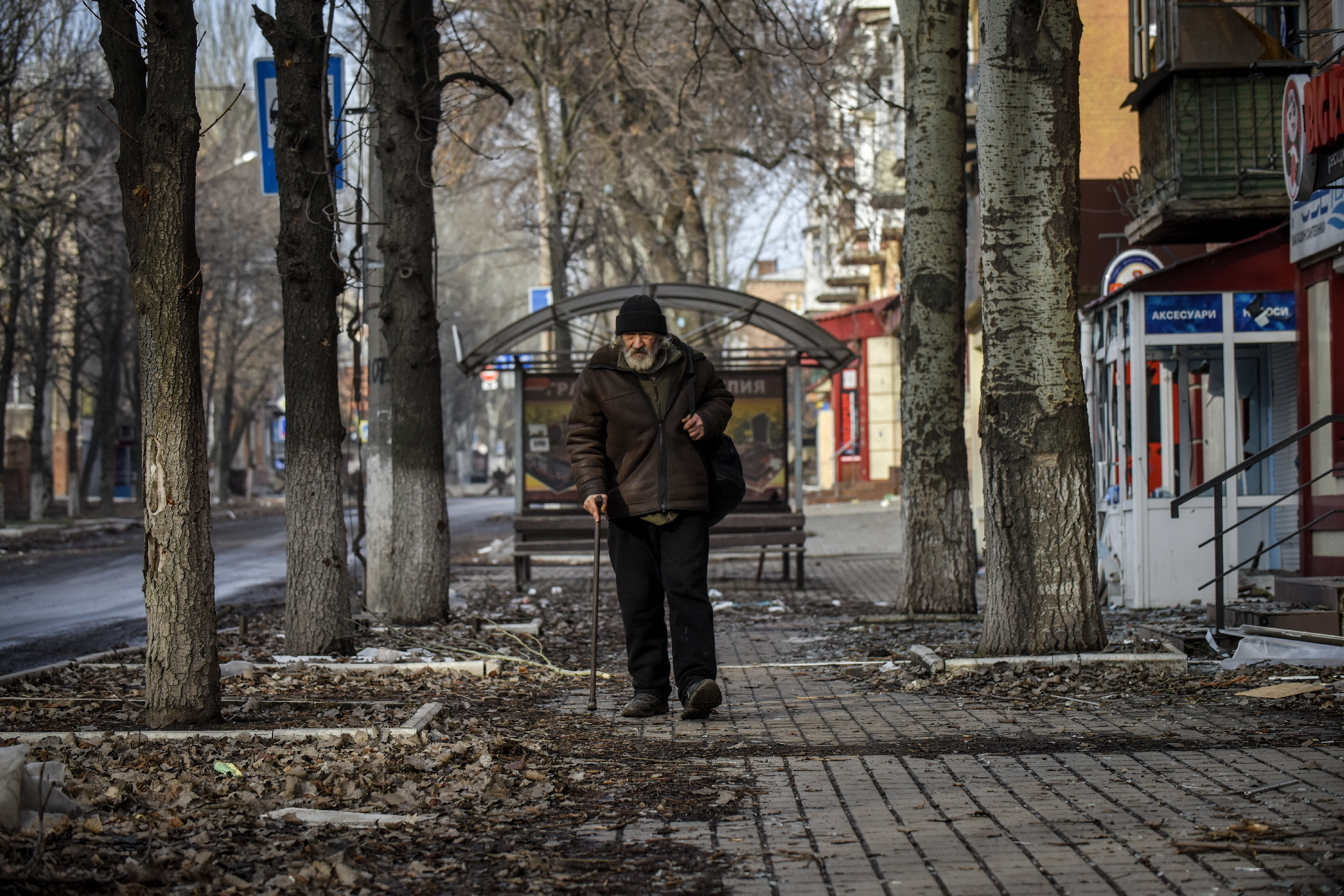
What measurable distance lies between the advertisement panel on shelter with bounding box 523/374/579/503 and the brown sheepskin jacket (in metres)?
9.01

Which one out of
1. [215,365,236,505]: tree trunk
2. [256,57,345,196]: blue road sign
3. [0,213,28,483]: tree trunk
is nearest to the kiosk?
[256,57,345,196]: blue road sign

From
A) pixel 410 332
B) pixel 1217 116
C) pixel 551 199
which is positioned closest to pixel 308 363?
pixel 410 332

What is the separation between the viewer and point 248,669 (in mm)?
7809

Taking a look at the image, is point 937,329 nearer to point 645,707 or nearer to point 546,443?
point 645,707

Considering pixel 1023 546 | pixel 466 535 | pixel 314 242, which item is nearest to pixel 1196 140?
pixel 1023 546

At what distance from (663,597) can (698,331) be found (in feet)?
31.1

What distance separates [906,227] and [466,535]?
19.5 metres

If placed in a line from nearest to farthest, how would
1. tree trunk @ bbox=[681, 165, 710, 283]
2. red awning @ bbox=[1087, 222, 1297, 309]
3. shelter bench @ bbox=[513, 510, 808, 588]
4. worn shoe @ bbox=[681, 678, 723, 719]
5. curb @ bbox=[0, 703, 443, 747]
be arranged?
curb @ bbox=[0, 703, 443, 747]
worn shoe @ bbox=[681, 678, 723, 719]
red awning @ bbox=[1087, 222, 1297, 309]
shelter bench @ bbox=[513, 510, 808, 588]
tree trunk @ bbox=[681, 165, 710, 283]

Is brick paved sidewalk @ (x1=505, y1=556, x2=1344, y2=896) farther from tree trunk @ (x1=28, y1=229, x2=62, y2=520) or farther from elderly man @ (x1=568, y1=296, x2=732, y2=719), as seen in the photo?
tree trunk @ (x1=28, y1=229, x2=62, y2=520)

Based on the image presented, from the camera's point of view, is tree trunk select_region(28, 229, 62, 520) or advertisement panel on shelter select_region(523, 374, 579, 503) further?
tree trunk select_region(28, 229, 62, 520)

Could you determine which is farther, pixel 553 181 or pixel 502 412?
pixel 502 412

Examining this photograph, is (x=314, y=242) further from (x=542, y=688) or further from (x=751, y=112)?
(x=751, y=112)

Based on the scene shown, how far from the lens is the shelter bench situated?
571 inches

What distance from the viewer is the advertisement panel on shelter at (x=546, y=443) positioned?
52.4ft
